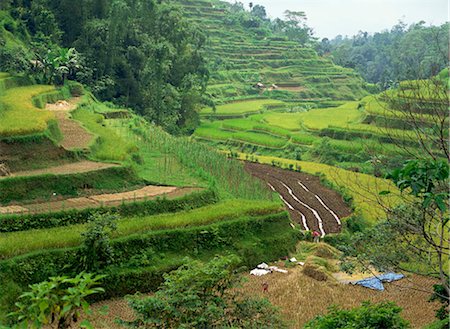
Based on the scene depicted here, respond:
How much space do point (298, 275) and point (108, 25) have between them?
1924 centimetres

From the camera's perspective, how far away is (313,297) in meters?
12.7

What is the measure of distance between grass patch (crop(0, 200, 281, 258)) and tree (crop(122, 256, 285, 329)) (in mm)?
4166

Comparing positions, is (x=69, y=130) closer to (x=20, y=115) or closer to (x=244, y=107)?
(x=20, y=115)

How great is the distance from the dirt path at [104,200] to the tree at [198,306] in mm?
5493

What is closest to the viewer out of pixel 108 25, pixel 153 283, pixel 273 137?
pixel 153 283

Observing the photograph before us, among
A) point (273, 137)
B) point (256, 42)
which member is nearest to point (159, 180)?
point (273, 137)

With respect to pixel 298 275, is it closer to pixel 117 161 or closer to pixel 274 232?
→ pixel 274 232

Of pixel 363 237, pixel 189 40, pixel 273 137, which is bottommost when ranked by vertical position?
pixel 273 137

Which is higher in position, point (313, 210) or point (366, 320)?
point (366, 320)

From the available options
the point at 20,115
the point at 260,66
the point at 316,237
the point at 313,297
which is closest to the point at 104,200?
the point at 20,115

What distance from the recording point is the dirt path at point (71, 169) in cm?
1385

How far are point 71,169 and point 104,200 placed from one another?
56.9 inches

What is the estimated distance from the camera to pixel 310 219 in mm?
19688

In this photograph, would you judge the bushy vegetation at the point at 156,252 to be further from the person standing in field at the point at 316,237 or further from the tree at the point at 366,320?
the tree at the point at 366,320
